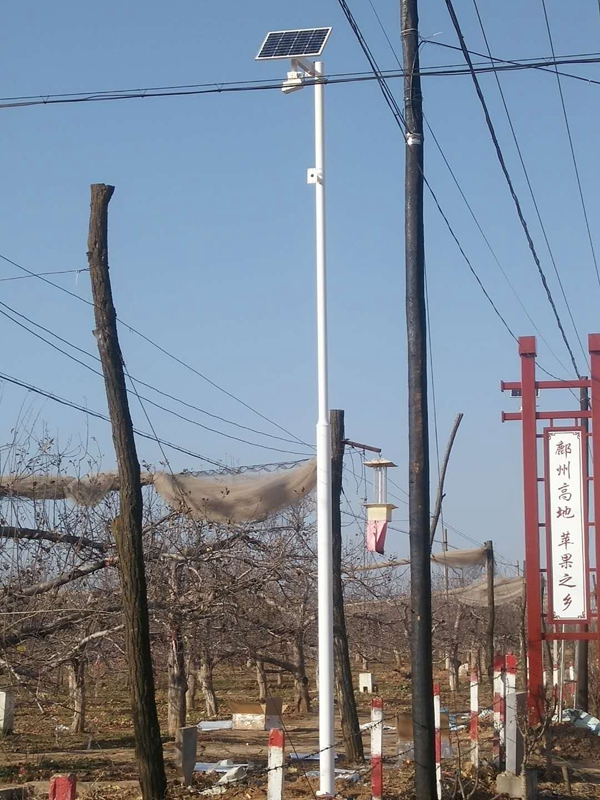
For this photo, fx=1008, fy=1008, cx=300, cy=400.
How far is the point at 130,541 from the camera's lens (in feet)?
33.5

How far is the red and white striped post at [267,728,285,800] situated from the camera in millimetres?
7910

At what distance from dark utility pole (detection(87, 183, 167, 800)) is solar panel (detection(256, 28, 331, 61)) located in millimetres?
2722

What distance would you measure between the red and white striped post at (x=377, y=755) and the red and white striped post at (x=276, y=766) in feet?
6.78

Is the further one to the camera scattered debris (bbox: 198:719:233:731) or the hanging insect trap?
scattered debris (bbox: 198:719:233:731)

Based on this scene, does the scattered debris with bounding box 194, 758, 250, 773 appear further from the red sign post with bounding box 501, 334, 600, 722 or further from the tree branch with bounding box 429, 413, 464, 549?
the tree branch with bounding box 429, 413, 464, 549

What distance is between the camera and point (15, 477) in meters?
13.7

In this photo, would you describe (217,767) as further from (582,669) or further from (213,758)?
(582,669)

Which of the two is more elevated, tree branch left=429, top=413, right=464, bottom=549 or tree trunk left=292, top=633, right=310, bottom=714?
tree branch left=429, top=413, right=464, bottom=549

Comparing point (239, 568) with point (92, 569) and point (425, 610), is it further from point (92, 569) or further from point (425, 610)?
point (425, 610)

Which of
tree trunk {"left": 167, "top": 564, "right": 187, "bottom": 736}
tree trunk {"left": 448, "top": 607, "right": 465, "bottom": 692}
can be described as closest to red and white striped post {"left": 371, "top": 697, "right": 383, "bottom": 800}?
tree trunk {"left": 167, "top": 564, "right": 187, "bottom": 736}

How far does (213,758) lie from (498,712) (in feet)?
21.1

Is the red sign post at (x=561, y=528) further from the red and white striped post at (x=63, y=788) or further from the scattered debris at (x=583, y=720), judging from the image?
the red and white striped post at (x=63, y=788)

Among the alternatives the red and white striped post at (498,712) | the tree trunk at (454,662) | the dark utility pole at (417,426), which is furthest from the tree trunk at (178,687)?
the tree trunk at (454,662)

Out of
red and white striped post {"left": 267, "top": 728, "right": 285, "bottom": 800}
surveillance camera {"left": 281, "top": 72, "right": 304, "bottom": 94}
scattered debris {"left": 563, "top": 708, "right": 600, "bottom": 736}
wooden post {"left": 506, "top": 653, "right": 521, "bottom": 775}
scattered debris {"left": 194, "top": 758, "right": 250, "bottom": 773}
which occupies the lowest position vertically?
scattered debris {"left": 194, "top": 758, "right": 250, "bottom": 773}
